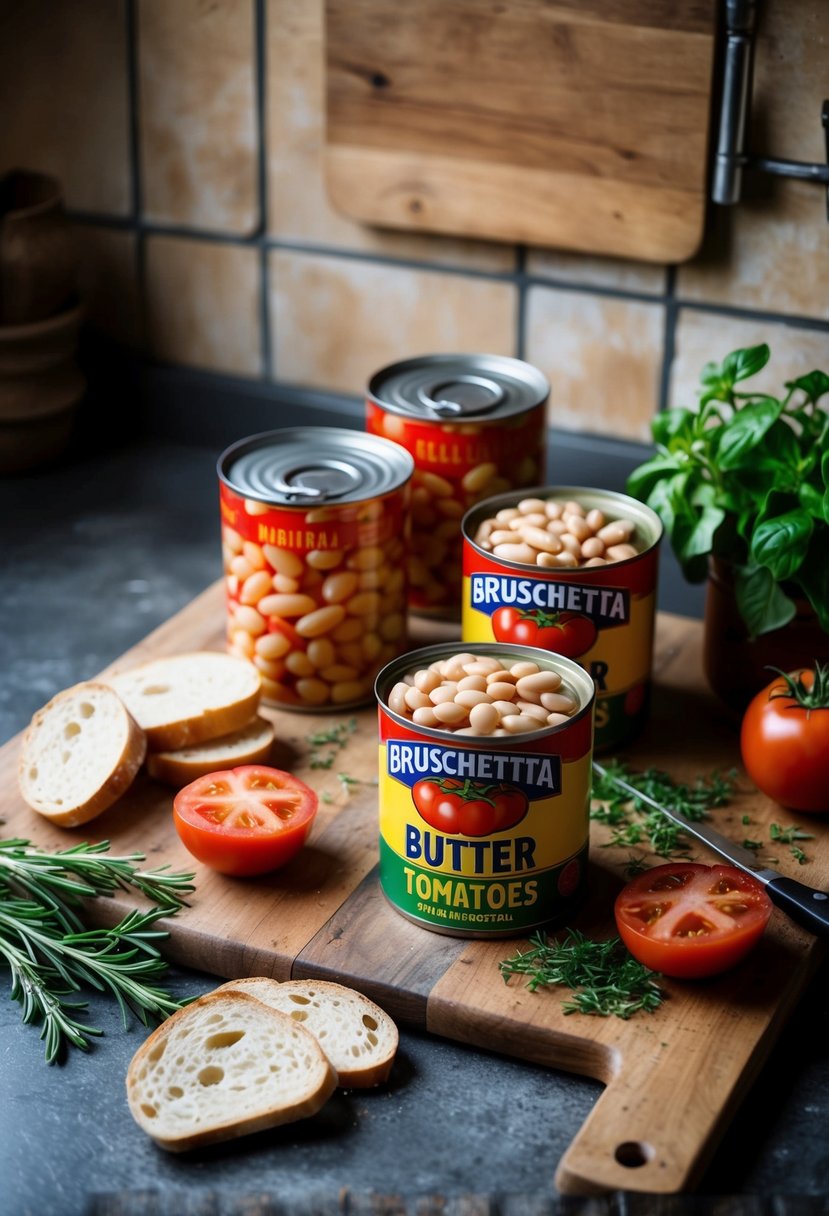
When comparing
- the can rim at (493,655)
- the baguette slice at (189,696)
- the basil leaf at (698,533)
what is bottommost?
the baguette slice at (189,696)

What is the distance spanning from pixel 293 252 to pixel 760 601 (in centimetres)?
91

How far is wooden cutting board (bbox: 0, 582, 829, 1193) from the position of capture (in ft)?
3.35

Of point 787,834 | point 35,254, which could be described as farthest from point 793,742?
point 35,254

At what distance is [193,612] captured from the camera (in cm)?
167

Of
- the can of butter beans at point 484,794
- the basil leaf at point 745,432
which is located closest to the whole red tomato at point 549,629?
the can of butter beans at point 484,794

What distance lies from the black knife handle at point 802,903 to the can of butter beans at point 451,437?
1.72 ft

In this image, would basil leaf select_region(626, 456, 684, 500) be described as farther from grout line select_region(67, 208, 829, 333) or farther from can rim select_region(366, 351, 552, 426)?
grout line select_region(67, 208, 829, 333)

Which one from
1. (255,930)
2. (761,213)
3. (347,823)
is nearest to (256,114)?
(761,213)

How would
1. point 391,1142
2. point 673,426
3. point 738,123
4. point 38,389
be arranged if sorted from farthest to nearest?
1. point 38,389
2. point 738,123
3. point 673,426
4. point 391,1142

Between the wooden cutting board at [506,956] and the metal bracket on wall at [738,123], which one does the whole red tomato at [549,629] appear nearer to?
the wooden cutting board at [506,956]

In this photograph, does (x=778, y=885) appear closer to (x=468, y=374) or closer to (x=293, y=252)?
(x=468, y=374)

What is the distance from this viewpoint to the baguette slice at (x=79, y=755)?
131 centimetres

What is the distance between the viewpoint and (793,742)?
1.29 meters

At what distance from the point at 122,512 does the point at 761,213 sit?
34.7 inches
